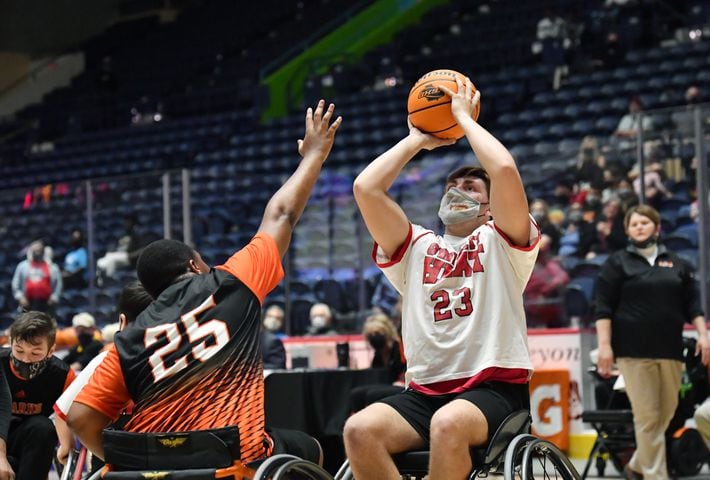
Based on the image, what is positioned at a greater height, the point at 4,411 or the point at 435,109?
the point at 435,109

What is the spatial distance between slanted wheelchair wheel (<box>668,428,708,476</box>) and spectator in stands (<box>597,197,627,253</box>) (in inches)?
97.9

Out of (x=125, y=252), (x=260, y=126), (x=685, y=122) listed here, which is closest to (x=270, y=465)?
(x=685, y=122)

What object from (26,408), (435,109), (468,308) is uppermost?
(435,109)

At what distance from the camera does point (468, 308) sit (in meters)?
4.43


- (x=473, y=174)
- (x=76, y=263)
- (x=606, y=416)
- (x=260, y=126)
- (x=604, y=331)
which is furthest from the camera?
(x=260, y=126)

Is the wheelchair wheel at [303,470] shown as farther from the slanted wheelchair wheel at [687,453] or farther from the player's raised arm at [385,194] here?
the slanted wheelchair wheel at [687,453]

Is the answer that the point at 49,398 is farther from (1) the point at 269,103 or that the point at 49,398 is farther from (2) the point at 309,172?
(1) the point at 269,103

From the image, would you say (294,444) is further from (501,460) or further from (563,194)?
(563,194)

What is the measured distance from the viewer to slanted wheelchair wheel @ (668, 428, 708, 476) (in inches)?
310

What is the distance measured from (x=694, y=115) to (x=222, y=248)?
483cm

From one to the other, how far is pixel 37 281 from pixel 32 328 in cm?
660

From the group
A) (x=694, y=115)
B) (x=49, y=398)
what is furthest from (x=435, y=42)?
(x=49, y=398)

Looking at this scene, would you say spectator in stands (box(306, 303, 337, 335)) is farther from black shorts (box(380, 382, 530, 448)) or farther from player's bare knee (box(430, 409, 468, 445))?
player's bare knee (box(430, 409, 468, 445))

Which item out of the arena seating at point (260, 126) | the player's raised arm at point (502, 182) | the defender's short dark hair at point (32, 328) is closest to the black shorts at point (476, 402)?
the player's raised arm at point (502, 182)
